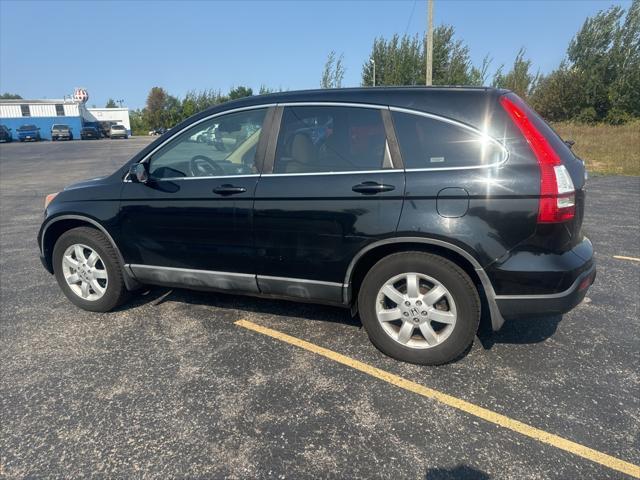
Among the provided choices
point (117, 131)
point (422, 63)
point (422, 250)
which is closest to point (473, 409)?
point (422, 250)

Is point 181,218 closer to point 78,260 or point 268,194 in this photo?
point 268,194

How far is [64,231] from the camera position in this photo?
13.3 feet

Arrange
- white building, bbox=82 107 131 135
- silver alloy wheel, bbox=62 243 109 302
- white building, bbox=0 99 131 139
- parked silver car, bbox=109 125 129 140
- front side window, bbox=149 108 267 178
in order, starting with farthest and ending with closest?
white building, bbox=82 107 131 135, white building, bbox=0 99 131 139, parked silver car, bbox=109 125 129 140, silver alloy wheel, bbox=62 243 109 302, front side window, bbox=149 108 267 178

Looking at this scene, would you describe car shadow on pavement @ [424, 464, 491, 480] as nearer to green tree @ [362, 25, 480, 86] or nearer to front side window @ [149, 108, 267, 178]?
front side window @ [149, 108, 267, 178]

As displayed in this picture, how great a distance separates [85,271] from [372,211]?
2.73 metres

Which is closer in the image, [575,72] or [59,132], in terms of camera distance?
[575,72]

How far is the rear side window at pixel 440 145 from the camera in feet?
8.88

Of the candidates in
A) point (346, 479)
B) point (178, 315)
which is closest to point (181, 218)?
point (178, 315)

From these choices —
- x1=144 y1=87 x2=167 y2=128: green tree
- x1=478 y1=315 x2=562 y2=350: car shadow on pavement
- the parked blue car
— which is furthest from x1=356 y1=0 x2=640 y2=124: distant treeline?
x1=144 y1=87 x2=167 y2=128: green tree

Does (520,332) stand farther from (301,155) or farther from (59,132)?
(59,132)

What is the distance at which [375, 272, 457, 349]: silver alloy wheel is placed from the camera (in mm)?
2889

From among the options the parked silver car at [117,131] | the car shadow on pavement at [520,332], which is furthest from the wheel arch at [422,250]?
the parked silver car at [117,131]

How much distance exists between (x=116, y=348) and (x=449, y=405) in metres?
2.50

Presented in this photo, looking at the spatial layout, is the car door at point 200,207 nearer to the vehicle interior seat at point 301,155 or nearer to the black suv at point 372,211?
the black suv at point 372,211
